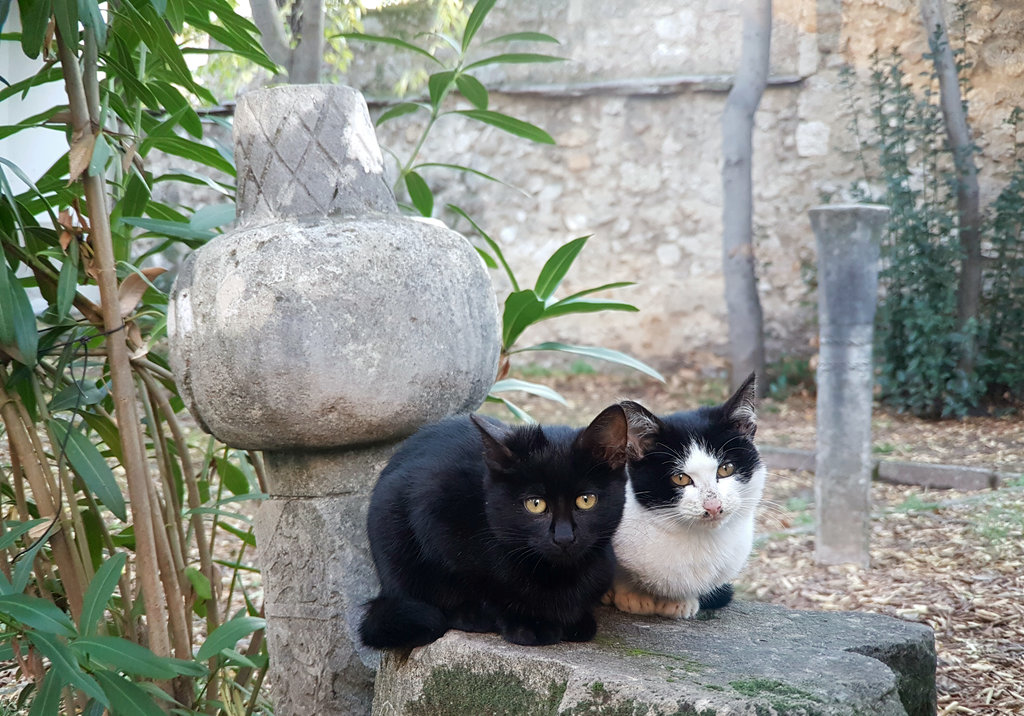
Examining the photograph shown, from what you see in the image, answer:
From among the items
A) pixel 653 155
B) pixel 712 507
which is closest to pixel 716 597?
pixel 712 507

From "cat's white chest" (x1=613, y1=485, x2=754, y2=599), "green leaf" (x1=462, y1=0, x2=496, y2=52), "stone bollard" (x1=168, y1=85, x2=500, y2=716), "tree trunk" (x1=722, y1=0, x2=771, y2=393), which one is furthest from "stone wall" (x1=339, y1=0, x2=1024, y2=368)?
"stone bollard" (x1=168, y1=85, x2=500, y2=716)

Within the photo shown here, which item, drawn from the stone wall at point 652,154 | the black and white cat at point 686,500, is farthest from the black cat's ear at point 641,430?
the stone wall at point 652,154

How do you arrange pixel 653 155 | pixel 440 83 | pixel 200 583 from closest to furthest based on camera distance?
pixel 200 583, pixel 440 83, pixel 653 155

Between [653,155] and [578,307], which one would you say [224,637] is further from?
[653,155]

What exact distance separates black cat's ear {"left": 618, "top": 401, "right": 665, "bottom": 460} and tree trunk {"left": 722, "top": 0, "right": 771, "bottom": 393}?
4524mm

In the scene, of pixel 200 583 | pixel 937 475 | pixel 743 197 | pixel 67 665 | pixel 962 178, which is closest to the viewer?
pixel 67 665

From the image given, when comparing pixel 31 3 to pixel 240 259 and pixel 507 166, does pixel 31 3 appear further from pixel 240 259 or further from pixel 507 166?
pixel 507 166

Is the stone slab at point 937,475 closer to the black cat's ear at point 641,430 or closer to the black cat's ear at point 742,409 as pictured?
the black cat's ear at point 742,409

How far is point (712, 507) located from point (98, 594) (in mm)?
1026

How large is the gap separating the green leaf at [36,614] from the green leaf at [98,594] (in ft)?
0.21

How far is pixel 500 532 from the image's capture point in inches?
59.0

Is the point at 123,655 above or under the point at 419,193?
under

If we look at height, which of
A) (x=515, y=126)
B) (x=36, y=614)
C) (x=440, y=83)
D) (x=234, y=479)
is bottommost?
(x=234, y=479)

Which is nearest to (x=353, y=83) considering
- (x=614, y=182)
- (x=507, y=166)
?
(x=507, y=166)
